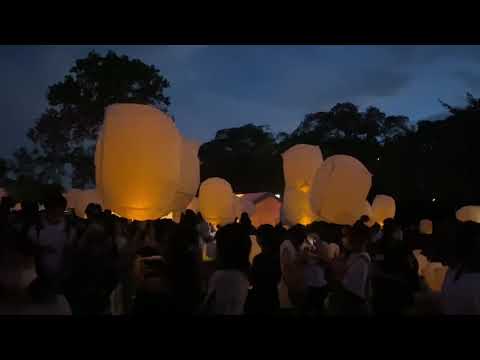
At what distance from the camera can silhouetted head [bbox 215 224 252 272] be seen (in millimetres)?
3209

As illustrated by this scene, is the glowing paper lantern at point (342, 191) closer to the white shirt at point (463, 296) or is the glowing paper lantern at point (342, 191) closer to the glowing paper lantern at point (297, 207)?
the glowing paper lantern at point (297, 207)

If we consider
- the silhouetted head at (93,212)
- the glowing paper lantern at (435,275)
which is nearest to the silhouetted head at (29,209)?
the silhouetted head at (93,212)

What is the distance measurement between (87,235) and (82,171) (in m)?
22.7

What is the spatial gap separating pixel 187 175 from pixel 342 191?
2.55 meters

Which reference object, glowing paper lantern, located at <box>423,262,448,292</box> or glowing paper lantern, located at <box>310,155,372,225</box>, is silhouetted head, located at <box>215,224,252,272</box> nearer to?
glowing paper lantern, located at <box>423,262,448,292</box>

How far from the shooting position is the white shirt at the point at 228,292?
10.2 feet

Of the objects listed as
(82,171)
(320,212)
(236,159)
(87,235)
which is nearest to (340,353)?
(87,235)

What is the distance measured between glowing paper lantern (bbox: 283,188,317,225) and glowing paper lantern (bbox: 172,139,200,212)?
3.74 m

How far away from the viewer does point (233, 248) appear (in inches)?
126

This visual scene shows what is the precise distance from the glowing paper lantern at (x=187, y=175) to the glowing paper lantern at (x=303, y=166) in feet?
11.9

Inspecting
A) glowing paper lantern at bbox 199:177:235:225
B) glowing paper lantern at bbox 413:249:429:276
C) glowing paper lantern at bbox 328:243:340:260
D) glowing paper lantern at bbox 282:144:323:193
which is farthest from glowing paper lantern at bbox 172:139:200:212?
glowing paper lantern at bbox 199:177:235:225

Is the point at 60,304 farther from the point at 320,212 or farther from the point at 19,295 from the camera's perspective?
the point at 320,212

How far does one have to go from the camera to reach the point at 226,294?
3.12 m

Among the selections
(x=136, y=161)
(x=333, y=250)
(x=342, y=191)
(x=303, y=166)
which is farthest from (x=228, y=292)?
(x=303, y=166)
